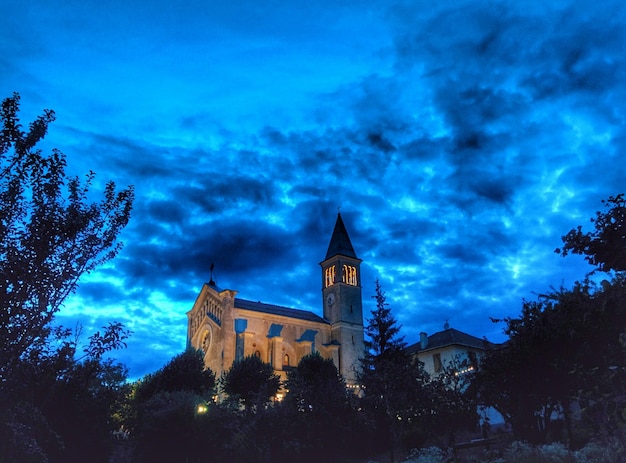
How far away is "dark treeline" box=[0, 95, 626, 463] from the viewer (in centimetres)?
1055

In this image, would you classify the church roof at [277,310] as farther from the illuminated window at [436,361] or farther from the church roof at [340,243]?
the illuminated window at [436,361]

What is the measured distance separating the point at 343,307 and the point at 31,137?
53030 millimetres

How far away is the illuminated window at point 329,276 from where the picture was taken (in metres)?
64.2

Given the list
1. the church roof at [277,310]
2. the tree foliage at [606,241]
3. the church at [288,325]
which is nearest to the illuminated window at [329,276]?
the church at [288,325]

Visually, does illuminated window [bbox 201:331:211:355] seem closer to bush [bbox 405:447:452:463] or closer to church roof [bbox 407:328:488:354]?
church roof [bbox 407:328:488:354]

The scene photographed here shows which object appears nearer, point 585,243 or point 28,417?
point 28,417

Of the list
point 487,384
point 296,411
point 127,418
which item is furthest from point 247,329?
point 487,384

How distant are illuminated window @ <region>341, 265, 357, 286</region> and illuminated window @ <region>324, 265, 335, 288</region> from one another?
160 cm

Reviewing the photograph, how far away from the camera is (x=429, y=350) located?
5172 cm

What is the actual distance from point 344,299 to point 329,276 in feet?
15.6

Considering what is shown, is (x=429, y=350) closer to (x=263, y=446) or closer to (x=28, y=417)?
(x=263, y=446)

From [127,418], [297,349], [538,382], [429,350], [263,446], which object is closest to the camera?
[538,382]

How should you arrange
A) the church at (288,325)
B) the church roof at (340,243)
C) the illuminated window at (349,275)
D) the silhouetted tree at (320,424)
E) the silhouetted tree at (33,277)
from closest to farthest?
the silhouetted tree at (33,277) < the silhouetted tree at (320,424) < the church at (288,325) < the illuminated window at (349,275) < the church roof at (340,243)

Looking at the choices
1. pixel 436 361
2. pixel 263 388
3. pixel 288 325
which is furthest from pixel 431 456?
pixel 288 325
